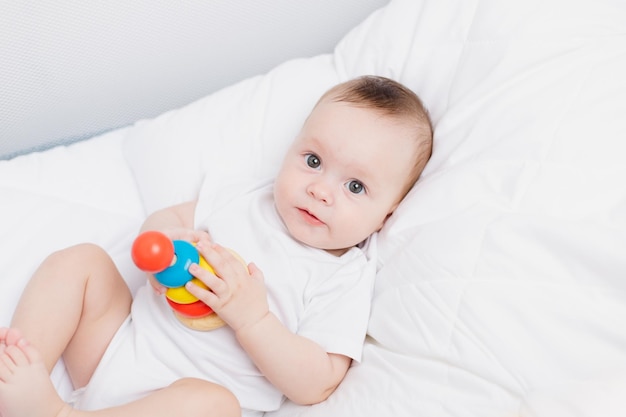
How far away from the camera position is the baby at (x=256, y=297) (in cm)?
89

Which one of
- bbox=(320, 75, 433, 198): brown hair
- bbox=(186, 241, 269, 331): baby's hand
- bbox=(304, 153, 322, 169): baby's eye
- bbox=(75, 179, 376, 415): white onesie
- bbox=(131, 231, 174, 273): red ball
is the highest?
bbox=(320, 75, 433, 198): brown hair

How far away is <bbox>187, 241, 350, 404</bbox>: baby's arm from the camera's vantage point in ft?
2.92

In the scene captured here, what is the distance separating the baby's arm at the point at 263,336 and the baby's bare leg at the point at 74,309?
0.66 feet

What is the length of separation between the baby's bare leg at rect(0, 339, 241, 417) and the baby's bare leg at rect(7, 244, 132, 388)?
0.08m

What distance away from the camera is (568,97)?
0.96 m

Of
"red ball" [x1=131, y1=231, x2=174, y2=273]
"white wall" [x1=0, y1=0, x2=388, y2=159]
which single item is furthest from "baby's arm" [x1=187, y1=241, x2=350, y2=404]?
"white wall" [x1=0, y1=0, x2=388, y2=159]

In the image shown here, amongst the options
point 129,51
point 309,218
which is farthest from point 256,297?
point 129,51

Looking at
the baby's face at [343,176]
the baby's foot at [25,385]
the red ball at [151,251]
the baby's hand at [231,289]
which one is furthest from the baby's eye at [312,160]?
the baby's foot at [25,385]

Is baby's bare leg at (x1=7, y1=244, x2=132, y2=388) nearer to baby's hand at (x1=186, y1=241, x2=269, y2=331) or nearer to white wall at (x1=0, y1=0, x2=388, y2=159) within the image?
baby's hand at (x1=186, y1=241, x2=269, y2=331)

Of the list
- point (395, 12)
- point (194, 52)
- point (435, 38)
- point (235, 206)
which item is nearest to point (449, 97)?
point (435, 38)

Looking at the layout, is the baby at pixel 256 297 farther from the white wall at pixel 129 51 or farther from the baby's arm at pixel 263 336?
the white wall at pixel 129 51

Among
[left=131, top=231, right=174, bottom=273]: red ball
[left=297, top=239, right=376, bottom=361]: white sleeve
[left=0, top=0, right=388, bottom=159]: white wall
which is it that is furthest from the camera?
[left=0, top=0, right=388, bottom=159]: white wall

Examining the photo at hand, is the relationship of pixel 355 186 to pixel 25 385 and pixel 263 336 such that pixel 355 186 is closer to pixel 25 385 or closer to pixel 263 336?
pixel 263 336

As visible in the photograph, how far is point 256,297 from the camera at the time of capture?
0.92 meters
